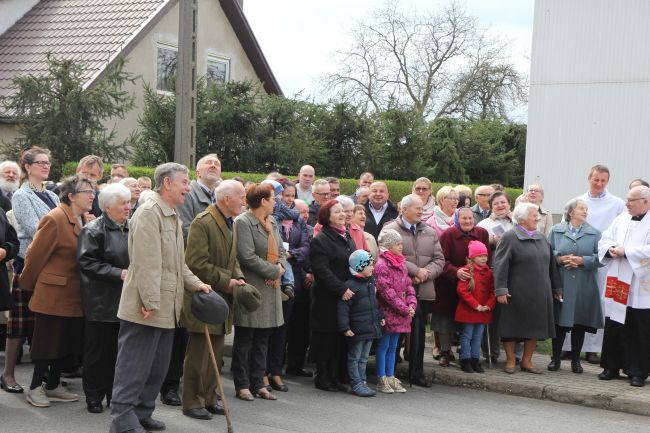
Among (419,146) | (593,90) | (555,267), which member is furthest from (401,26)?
(555,267)

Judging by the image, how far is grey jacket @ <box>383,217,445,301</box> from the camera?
9.61 metres

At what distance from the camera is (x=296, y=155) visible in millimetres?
22312

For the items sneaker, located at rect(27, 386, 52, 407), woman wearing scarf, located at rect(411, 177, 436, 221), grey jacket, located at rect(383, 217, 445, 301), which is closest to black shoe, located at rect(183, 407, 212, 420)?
sneaker, located at rect(27, 386, 52, 407)

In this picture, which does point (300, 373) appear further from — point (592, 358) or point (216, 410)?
point (592, 358)

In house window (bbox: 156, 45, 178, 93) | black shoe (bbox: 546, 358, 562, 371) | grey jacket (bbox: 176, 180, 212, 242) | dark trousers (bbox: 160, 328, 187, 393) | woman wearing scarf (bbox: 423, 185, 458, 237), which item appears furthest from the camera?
house window (bbox: 156, 45, 178, 93)

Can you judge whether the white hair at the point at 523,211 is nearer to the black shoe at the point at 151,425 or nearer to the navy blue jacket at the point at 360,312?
the navy blue jacket at the point at 360,312

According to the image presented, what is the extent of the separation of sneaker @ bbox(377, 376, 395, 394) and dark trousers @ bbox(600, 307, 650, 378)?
2.45 meters

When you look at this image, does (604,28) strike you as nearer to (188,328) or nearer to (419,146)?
(419,146)

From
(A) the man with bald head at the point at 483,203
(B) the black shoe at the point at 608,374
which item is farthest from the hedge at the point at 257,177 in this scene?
(B) the black shoe at the point at 608,374

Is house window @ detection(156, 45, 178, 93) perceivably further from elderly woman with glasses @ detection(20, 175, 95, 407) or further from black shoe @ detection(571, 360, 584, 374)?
elderly woman with glasses @ detection(20, 175, 95, 407)

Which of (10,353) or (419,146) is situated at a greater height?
(419,146)

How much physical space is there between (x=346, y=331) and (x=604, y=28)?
38.3ft

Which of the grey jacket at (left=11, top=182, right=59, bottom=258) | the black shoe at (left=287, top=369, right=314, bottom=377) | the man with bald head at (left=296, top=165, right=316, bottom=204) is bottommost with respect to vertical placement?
the black shoe at (left=287, top=369, right=314, bottom=377)

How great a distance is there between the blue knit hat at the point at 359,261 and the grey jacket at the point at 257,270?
0.82 m
